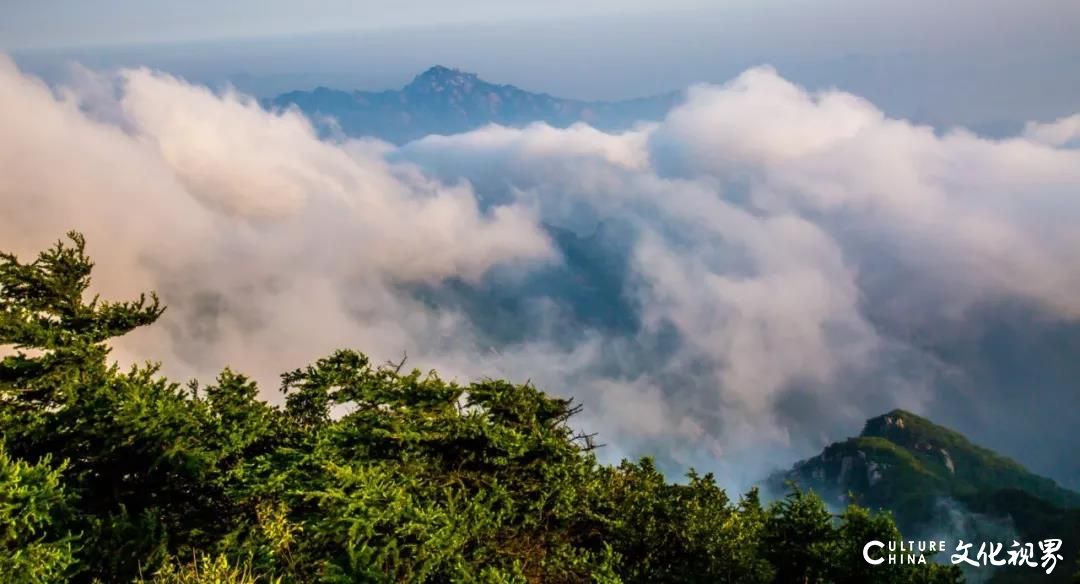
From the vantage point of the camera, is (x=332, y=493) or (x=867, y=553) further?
(x=867, y=553)

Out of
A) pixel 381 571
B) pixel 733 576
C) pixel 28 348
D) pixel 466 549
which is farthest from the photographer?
pixel 28 348

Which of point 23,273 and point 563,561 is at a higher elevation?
point 23,273

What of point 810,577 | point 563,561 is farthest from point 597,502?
point 810,577

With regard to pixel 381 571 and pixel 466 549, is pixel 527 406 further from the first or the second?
pixel 381 571

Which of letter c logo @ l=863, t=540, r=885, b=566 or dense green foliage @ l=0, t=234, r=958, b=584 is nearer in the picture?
dense green foliage @ l=0, t=234, r=958, b=584

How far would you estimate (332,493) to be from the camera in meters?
23.0

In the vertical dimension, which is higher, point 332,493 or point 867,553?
point 867,553

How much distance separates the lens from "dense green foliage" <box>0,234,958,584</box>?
23.8m

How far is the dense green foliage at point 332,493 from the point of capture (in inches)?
935

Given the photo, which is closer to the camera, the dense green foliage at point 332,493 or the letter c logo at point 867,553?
the dense green foliage at point 332,493

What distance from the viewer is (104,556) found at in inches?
1104

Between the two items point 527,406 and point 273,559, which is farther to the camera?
point 527,406

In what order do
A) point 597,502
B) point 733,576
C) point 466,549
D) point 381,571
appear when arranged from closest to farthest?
point 381,571 → point 466,549 → point 733,576 → point 597,502

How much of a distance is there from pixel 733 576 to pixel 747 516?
9845 mm
